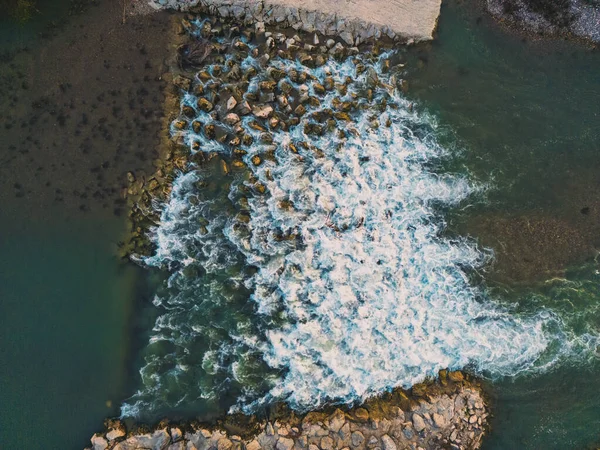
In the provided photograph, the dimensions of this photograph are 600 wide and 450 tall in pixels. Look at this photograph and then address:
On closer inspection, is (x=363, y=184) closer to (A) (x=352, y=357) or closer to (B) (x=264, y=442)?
(A) (x=352, y=357)

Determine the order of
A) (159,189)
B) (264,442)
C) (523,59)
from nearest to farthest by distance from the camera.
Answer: (264,442), (159,189), (523,59)

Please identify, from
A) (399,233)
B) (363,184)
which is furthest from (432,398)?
(363,184)

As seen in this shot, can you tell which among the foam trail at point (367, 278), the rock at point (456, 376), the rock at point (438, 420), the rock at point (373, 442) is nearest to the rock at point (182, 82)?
A: the foam trail at point (367, 278)

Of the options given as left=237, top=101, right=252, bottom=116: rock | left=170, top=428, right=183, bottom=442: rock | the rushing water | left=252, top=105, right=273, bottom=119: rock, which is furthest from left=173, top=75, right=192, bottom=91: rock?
left=170, top=428, right=183, bottom=442: rock

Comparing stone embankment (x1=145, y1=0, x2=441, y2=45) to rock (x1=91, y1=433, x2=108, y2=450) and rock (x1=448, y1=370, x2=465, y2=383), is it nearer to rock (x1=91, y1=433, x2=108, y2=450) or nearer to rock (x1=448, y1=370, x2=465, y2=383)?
rock (x1=448, y1=370, x2=465, y2=383)

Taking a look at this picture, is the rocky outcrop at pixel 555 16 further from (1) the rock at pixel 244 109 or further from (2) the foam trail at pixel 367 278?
(1) the rock at pixel 244 109

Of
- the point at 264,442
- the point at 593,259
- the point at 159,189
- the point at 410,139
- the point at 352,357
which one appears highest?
the point at 410,139

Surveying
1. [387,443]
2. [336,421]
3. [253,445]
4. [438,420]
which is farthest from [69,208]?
[438,420]
